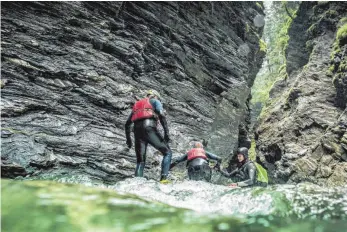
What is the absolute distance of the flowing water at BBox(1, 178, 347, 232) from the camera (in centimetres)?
325

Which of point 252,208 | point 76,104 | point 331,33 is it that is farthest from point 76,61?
point 331,33

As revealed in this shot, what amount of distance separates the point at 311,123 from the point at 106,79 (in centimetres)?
1240

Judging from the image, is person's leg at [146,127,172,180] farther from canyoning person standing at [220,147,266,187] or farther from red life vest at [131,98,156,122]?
canyoning person standing at [220,147,266,187]

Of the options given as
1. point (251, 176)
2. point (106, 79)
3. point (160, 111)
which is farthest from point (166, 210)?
point (106, 79)

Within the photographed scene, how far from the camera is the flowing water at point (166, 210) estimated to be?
325cm

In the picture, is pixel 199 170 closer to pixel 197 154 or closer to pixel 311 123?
pixel 197 154

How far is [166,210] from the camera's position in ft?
13.1

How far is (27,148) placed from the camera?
27.0 ft

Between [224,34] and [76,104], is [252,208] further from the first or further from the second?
[224,34]

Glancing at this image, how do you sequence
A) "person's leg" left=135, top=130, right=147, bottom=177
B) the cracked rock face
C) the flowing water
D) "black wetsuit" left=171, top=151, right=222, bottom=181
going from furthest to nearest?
"black wetsuit" left=171, top=151, right=222, bottom=181, the cracked rock face, "person's leg" left=135, top=130, right=147, bottom=177, the flowing water

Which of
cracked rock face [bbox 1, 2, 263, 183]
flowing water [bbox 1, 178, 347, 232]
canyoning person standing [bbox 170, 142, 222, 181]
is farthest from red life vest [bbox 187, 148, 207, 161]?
flowing water [bbox 1, 178, 347, 232]

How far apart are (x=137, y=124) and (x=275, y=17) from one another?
4216 cm

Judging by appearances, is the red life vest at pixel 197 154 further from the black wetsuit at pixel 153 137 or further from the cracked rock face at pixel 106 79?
the cracked rock face at pixel 106 79

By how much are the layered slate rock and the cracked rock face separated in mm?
3393
